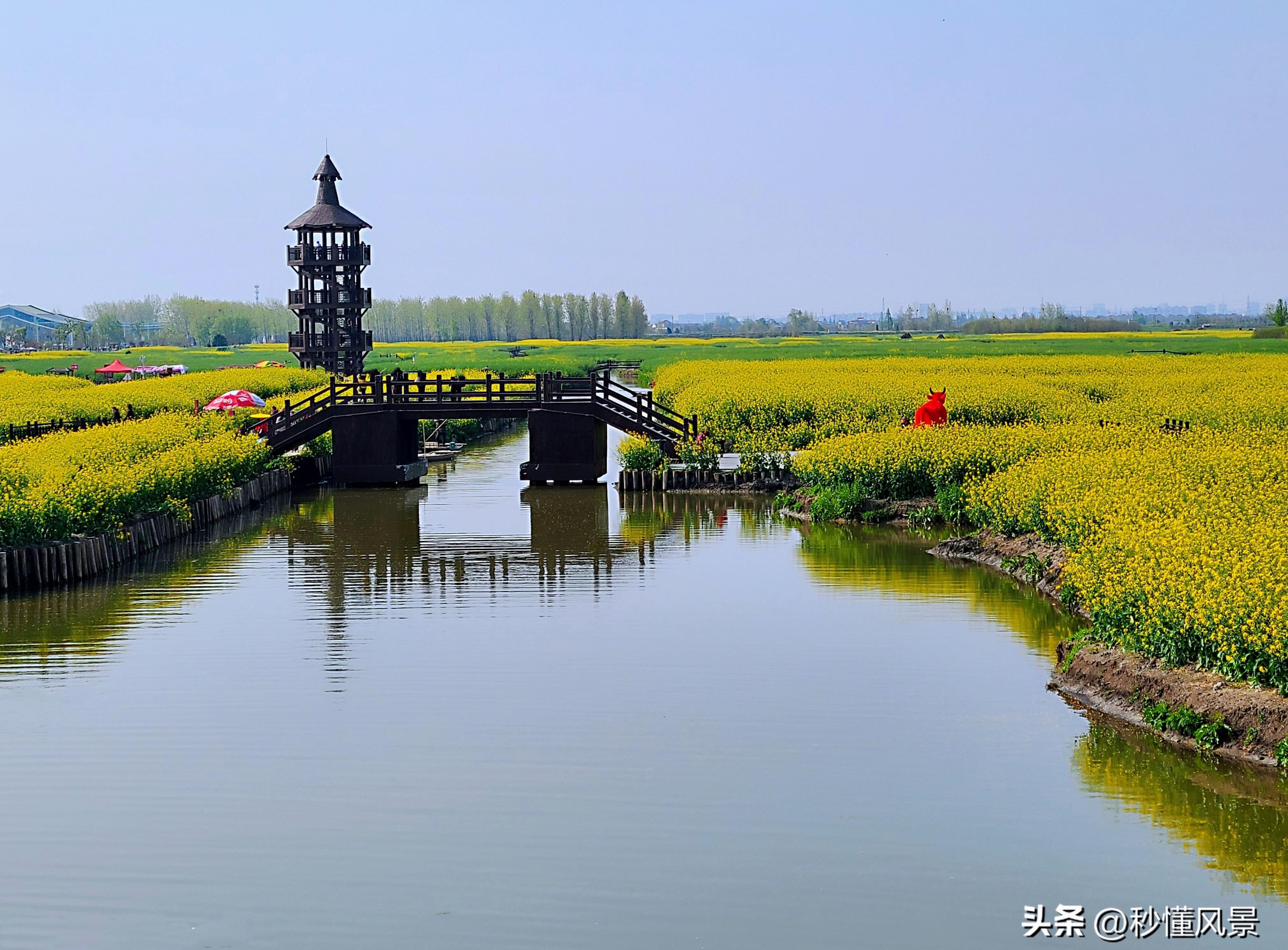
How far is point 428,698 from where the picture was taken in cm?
2084

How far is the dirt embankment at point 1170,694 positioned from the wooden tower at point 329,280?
2473 inches

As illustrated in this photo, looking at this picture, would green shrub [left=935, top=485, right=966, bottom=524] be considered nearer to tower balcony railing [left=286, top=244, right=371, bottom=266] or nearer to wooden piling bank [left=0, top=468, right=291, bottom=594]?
wooden piling bank [left=0, top=468, right=291, bottom=594]

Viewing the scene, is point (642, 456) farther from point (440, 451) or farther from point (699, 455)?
point (440, 451)

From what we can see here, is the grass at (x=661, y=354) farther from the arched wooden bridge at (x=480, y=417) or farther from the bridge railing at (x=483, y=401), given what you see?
the arched wooden bridge at (x=480, y=417)

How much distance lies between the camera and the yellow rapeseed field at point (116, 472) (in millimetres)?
31141

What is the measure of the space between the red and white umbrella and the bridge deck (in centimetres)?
569

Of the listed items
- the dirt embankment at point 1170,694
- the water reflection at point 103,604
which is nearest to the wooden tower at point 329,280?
the water reflection at point 103,604

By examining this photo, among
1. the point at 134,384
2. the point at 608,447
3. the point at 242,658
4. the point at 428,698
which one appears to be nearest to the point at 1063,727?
the point at 428,698

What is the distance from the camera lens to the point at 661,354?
17388cm

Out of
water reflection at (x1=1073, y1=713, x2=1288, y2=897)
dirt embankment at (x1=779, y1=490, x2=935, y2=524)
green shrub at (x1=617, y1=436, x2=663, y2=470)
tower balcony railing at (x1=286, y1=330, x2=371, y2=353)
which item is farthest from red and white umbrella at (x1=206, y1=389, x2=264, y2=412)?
water reflection at (x1=1073, y1=713, x2=1288, y2=897)

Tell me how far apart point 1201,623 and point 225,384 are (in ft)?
227

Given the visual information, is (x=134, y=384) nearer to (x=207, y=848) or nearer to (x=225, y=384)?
(x=225, y=384)

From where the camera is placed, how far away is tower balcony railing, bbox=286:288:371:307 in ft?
263

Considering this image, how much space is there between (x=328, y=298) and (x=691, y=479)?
39.3 m
